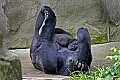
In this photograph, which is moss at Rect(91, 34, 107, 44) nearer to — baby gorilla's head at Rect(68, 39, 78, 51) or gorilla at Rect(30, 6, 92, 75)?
gorilla at Rect(30, 6, 92, 75)

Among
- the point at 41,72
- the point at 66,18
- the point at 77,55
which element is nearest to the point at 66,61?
the point at 77,55

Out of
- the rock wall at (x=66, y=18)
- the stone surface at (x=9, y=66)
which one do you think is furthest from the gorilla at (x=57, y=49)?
the rock wall at (x=66, y=18)

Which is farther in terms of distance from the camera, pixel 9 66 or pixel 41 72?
pixel 41 72

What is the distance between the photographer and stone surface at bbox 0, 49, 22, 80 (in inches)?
64.4

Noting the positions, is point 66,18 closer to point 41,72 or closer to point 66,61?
point 41,72

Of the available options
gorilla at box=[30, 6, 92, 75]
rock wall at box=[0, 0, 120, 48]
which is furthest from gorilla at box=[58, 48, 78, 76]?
rock wall at box=[0, 0, 120, 48]

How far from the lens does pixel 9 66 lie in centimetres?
166

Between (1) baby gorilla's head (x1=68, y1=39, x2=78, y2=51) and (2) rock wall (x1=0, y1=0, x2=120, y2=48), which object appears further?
(2) rock wall (x1=0, y1=0, x2=120, y2=48)

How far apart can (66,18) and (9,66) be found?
3.49 m

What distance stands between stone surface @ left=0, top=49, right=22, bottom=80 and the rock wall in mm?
3385

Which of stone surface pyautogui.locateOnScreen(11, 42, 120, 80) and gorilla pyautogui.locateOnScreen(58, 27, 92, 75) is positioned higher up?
gorilla pyautogui.locateOnScreen(58, 27, 92, 75)

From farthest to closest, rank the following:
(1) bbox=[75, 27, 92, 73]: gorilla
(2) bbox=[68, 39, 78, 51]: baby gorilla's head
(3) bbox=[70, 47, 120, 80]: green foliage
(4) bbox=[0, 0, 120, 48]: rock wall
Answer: (4) bbox=[0, 0, 120, 48]: rock wall → (2) bbox=[68, 39, 78, 51]: baby gorilla's head → (1) bbox=[75, 27, 92, 73]: gorilla → (3) bbox=[70, 47, 120, 80]: green foliage

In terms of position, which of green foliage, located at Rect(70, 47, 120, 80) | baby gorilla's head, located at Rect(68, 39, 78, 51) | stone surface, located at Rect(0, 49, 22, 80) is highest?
stone surface, located at Rect(0, 49, 22, 80)

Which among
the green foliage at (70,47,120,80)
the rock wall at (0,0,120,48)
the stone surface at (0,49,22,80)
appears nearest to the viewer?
the stone surface at (0,49,22,80)
